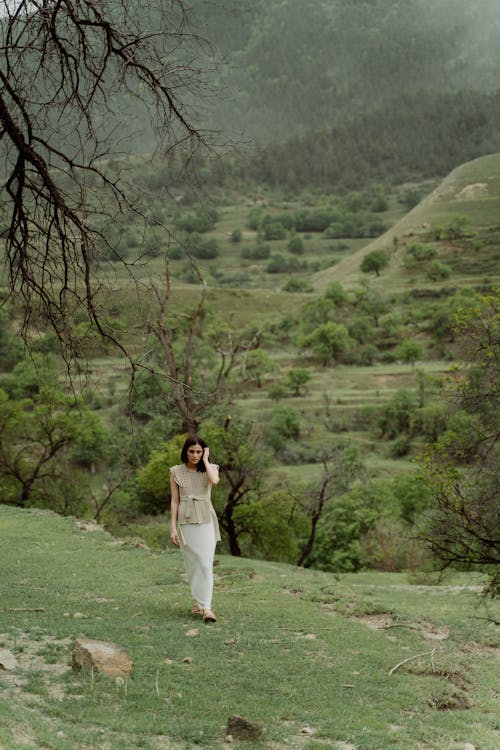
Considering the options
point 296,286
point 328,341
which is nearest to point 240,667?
point 328,341

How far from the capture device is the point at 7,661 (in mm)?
7047

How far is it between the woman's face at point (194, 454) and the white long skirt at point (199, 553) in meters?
0.76

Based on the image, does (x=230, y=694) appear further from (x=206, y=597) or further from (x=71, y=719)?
(x=206, y=597)

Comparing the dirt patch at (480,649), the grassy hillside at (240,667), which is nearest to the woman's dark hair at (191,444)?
the grassy hillside at (240,667)

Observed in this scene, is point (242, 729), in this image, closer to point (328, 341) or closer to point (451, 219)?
point (328, 341)

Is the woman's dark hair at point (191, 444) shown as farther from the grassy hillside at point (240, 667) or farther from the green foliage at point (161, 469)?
the green foliage at point (161, 469)

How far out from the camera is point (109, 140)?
7.55 meters

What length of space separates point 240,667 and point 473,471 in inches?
198

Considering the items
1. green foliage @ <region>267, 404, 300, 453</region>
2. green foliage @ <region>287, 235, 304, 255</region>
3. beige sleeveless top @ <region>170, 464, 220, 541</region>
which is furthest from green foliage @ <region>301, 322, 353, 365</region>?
green foliage @ <region>287, 235, 304, 255</region>

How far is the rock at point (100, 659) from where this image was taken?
681 cm

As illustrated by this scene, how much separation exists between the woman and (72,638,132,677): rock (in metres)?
2.03

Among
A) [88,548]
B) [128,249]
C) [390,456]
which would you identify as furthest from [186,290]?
[128,249]

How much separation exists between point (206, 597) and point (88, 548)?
7301 mm

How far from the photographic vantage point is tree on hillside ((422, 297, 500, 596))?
9.56 meters
